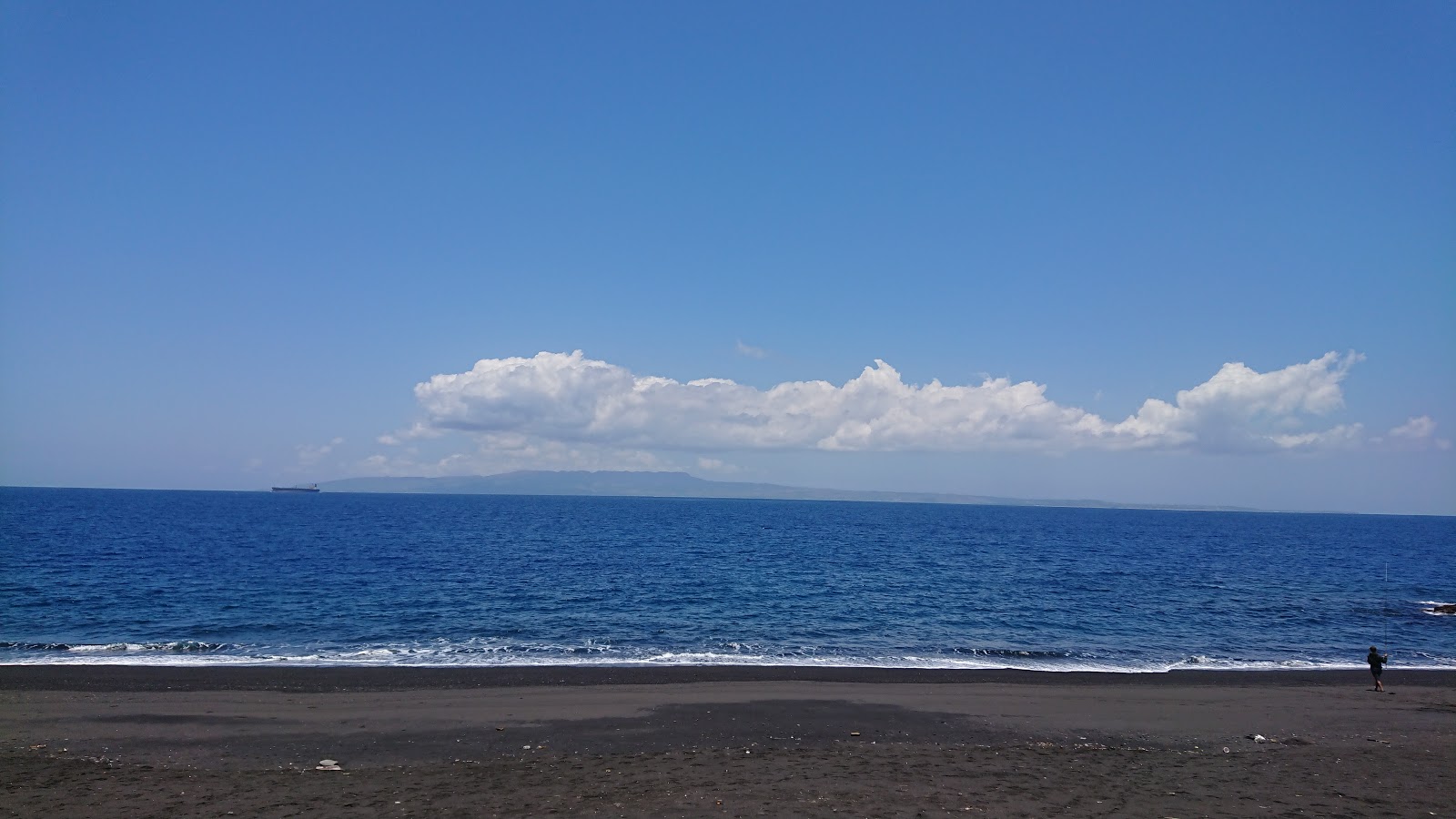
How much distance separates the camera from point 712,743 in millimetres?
19203

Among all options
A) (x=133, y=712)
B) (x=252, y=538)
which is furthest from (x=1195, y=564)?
(x=252, y=538)

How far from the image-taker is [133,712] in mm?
21875

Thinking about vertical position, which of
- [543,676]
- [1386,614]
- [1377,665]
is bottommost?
[1386,614]

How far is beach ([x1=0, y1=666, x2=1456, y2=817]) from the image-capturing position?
579 inches

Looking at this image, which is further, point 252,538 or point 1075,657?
point 252,538

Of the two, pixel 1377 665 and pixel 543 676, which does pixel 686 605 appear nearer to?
pixel 543 676

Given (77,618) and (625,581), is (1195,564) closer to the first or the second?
(625,581)

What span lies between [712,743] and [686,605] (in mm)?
25306

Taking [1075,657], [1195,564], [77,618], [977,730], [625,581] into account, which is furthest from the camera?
[1195,564]

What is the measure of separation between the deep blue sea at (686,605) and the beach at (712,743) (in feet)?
13.0

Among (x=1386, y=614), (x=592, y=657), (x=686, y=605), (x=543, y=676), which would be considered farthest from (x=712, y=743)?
(x=1386, y=614)

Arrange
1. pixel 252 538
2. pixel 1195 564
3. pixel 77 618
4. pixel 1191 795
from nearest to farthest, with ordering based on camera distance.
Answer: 1. pixel 1191 795
2. pixel 77 618
3. pixel 1195 564
4. pixel 252 538

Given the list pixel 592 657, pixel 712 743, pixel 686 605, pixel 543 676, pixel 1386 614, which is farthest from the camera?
pixel 1386 614

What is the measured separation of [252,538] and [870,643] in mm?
72078
